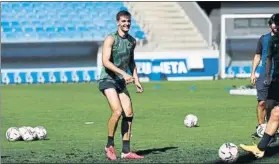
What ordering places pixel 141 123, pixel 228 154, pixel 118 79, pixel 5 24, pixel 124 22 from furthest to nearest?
1. pixel 5 24
2. pixel 141 123
3. pixel 118 79
4. pixel 124 22
5. pixel 228 154

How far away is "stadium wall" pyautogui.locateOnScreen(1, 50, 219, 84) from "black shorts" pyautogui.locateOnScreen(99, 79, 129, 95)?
24566 millimetres

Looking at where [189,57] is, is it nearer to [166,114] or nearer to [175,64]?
[175,64]

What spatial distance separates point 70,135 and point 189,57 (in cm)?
2290

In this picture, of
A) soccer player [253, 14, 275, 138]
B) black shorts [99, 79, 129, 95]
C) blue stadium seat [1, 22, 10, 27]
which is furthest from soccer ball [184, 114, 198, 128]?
blue stadium seat [1, 22, 10, 27]

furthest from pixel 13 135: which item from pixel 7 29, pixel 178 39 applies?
pixel 178 39

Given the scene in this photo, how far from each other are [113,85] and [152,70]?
25985 mm

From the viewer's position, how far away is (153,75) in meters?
37.9

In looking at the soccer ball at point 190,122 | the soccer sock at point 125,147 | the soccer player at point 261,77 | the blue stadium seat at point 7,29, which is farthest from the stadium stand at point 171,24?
the soccer sock at point 125,147

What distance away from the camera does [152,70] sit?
3791 centimetres

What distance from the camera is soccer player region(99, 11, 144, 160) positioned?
11.8 meters

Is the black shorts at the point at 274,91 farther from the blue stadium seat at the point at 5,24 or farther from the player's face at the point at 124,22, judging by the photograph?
the blue stadium seat at the point at 5,24

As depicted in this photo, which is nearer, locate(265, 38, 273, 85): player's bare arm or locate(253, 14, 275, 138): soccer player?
locate(265, 38, 273, 85): player's bare arm

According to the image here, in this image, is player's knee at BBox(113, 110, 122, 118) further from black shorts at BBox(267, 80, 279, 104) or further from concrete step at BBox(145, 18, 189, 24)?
concrete step at BBox(145, 18, 189, 24)

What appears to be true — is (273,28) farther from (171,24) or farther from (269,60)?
(171,24)
